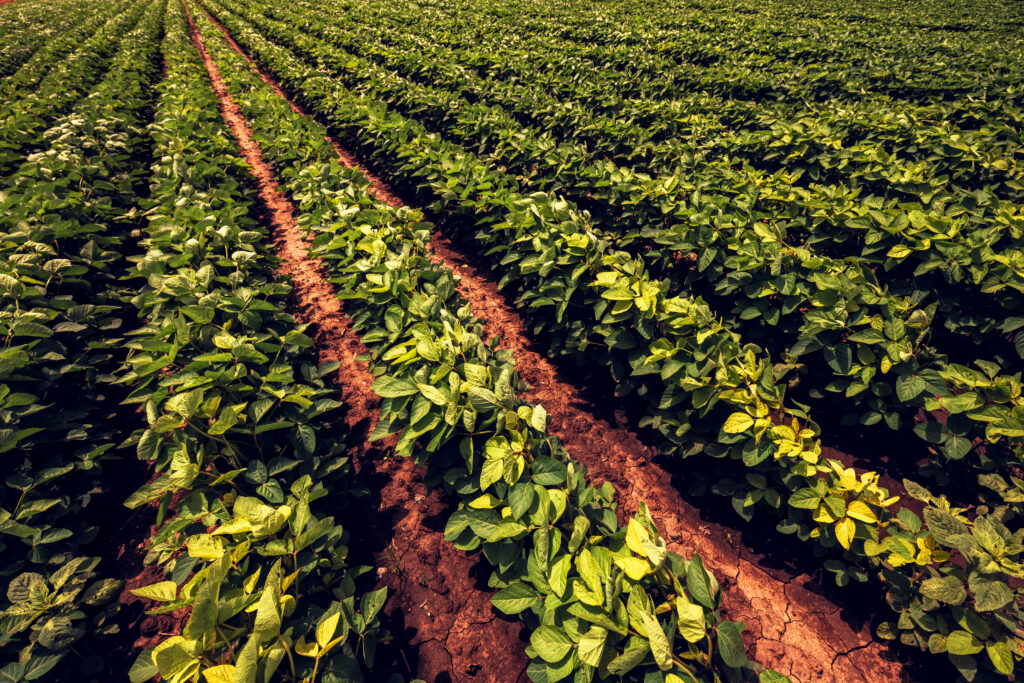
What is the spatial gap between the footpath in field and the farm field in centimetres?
2

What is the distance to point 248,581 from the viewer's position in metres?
1.56

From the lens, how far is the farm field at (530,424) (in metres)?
1.63

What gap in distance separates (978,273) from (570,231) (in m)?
3.08

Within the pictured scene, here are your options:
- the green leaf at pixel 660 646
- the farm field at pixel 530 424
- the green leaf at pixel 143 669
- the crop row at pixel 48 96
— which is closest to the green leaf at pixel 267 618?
the farm field at pixel 530 424

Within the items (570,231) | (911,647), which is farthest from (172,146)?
(911,647)

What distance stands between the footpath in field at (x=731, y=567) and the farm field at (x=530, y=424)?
18mm

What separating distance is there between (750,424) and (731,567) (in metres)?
0.99

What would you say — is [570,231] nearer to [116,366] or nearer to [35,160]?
[116,366]

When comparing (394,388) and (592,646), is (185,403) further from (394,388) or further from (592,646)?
(592,646)

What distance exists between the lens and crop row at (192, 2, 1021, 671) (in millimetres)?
1796

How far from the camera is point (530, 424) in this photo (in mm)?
1925

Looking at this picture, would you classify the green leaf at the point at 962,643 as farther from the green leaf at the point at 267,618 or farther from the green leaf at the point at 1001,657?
the green leaf at the point at 267,618

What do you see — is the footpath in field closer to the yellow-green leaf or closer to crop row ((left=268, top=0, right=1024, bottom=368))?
the yellow-green leaf

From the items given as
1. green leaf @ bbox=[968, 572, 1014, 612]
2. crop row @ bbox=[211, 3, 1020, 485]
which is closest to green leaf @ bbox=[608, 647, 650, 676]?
green leaf @ bbox=[968, 572, 1014, 612]
